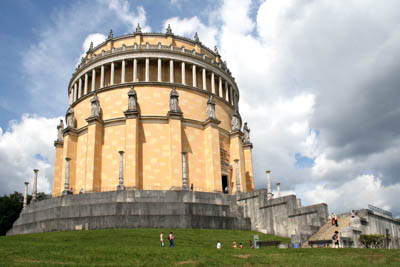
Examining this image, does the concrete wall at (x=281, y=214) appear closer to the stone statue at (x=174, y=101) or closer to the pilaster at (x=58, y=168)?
the stone statue at (x=174, y=101)

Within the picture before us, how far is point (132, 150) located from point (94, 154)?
4.45 m

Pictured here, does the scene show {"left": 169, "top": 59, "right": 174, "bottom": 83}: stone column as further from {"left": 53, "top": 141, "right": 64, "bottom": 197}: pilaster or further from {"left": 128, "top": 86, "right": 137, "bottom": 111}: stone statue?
{"left": 53, "top": 141, "right": 64, "bottom": 197}: pilaster

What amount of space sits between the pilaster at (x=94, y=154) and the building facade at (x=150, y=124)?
0.10 m

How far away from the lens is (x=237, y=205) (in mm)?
33000

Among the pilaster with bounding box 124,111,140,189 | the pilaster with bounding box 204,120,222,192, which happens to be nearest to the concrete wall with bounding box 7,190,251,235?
the pilaster with bounding box 124,111,140,189

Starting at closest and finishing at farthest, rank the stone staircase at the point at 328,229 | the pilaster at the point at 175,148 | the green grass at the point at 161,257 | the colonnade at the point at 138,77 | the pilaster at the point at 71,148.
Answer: the green grass at the point at 161,257 → the stone staircase at the point at 328,229 → the pilaster at the point at 175,148 → the pilaster at the point at 71,148 → the colonnade at the point at 138,77

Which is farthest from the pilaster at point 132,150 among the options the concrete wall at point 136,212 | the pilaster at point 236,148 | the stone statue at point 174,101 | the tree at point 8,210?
the tree at point 8,210

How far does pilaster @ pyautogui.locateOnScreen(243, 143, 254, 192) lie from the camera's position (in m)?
44.6

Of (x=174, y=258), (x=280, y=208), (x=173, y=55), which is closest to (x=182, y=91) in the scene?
(x=173, y=55)

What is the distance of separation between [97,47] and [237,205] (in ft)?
91.9

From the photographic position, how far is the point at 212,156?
38656 mm

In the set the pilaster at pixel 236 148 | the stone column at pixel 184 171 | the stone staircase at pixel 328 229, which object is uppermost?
the pilaster at pixel 236 148

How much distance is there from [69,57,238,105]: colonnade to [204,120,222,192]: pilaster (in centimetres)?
569

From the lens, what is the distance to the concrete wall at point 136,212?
27641 millimetres
